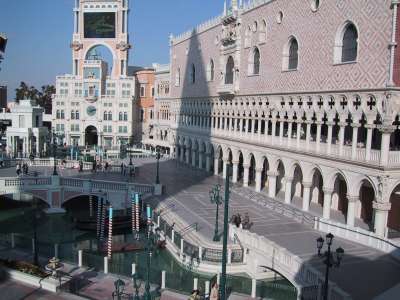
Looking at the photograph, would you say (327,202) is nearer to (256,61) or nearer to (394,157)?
(394,157)

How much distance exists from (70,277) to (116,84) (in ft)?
157

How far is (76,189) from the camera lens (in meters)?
31.4

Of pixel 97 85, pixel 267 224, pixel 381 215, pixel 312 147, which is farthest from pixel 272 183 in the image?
pixel 97 85

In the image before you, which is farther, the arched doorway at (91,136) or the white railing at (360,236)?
the arched doorway at (91,136)

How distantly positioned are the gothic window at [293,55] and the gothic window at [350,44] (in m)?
4.52

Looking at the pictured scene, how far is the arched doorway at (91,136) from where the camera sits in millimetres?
62875

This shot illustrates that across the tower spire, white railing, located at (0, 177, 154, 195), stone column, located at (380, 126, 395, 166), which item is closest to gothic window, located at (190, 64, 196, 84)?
the tower spire

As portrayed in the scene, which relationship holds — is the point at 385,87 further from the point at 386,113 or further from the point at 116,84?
the point at 116,84

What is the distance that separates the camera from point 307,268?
51.3ft

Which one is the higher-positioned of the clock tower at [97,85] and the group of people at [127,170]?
the clock tower at [97,85]

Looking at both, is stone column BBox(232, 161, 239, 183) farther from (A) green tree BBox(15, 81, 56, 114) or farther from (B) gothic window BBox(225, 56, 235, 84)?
(A) green tree BBox(15, 81, 56, 114)

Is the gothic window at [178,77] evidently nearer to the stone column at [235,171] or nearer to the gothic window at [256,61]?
the stone column at [235,171]

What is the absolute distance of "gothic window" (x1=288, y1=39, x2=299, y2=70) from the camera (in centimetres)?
2812

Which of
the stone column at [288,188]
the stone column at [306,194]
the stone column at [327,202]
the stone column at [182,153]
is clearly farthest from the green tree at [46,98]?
the stone column at [327,202]
